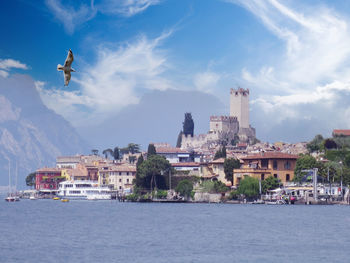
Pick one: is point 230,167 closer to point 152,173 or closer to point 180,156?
point 152,173

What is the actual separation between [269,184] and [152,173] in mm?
20262

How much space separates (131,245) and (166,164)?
66695 millimetres

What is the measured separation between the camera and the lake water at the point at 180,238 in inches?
1630

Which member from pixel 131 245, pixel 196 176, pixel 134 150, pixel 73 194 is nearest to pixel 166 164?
pixel 196 176

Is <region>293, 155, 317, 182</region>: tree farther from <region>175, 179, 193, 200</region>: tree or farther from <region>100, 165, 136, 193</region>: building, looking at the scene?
<region>100, 165, 136, 193</region>: building

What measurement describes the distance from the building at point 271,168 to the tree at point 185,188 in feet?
25.7

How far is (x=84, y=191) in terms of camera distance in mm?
142500

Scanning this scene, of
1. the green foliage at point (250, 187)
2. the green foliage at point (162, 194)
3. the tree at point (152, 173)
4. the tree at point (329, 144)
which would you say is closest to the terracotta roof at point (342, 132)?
the tree at point (329, 144)

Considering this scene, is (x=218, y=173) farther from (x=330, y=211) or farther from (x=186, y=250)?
A: (x=186, y=250)

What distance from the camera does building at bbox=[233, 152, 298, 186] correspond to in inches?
3917

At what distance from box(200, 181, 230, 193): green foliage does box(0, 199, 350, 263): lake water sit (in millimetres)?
30168

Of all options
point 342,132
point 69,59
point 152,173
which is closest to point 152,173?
point 152,173

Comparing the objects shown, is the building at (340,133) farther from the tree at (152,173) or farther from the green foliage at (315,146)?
the tree at (152,173)

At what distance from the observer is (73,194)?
144250mm
